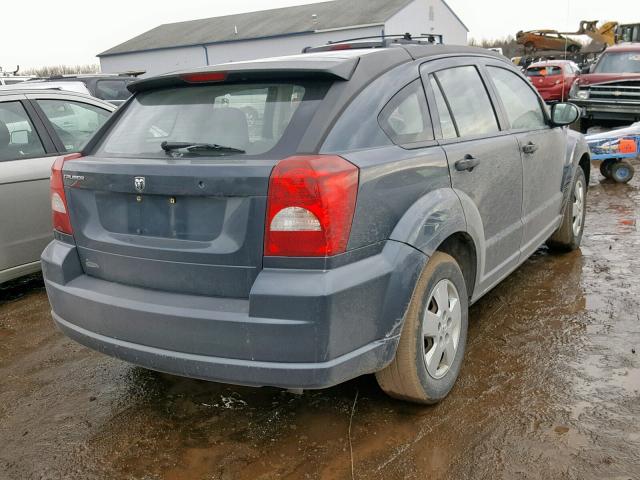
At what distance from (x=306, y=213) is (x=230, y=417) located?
1.26m

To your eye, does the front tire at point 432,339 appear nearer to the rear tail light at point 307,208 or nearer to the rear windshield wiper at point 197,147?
the rear tail light at point 307,208

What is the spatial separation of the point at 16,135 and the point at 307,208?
143 inches

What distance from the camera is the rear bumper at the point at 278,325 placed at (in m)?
2.32

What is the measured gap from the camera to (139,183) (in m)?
2.59

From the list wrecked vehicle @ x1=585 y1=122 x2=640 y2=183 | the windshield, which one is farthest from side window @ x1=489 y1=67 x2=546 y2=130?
the windshield

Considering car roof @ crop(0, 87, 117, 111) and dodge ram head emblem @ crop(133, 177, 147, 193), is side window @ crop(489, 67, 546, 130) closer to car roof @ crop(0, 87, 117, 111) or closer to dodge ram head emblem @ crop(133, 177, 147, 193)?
dodge ram head emblem @ crop(133, 177, 147, 193)

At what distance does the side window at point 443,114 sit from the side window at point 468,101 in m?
0.05

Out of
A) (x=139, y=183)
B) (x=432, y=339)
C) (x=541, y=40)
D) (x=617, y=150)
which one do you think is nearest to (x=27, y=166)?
(x=139, y=183)

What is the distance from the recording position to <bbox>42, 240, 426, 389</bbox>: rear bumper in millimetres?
2318

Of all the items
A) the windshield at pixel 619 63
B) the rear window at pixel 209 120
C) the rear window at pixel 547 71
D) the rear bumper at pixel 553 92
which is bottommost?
the rear bumper at pixel 553 92

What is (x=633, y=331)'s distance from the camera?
Answer: 3.70 meters

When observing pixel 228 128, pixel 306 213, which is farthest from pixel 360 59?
pixel 306 213

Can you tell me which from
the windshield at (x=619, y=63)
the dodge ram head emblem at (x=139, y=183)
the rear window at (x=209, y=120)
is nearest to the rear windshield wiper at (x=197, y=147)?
the rear window at (x=209, y=120)

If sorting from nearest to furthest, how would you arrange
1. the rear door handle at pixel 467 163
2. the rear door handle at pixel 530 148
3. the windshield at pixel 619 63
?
the rear door handle at pixel 467 163 < the rear door handle at pixel 530 148 < the windshield at pixel 619 63
